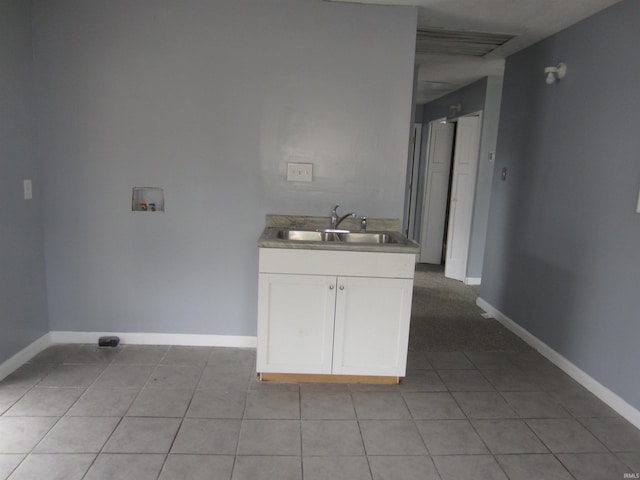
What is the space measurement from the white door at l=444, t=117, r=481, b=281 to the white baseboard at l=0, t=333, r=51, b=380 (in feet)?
13.7

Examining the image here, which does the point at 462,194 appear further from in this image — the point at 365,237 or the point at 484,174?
the point at 365,237

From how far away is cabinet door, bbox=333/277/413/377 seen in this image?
2391 mm

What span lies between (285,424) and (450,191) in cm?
452

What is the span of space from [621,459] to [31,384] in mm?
3056

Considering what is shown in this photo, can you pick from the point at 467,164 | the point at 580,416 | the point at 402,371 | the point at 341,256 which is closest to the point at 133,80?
the point at 341,256

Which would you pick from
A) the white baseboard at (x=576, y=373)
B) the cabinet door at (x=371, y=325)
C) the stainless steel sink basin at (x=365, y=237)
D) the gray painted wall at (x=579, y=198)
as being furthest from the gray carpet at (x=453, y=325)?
the stainless steel sink basin at (x=365, y=237)

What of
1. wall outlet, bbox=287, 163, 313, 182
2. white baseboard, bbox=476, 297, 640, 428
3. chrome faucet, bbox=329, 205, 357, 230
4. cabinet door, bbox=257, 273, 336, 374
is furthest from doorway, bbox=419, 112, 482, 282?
cabinet door, bbox=257, 273, 336, 374

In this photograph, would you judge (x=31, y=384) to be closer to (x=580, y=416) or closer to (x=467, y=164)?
(x=580, y=416)

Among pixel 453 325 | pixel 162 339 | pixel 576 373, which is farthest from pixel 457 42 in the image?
pixel 162 339

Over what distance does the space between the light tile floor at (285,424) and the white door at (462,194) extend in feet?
7.96

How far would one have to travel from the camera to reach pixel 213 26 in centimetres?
266

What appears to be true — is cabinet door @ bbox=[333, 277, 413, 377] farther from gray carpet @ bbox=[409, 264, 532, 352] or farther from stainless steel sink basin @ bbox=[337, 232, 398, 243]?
gray carpet @ bbox=[409, 264, 532, 352]

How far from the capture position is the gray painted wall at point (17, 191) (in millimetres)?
2381

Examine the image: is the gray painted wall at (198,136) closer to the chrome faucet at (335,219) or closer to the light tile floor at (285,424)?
the chrome faucet at (335,219)
